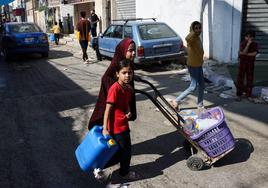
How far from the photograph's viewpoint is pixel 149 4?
16.1 metres

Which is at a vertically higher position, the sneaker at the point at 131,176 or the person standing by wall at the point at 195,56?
the person standing by wall at the point at 195,56

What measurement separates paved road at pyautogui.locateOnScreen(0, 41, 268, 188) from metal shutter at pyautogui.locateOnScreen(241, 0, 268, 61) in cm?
400

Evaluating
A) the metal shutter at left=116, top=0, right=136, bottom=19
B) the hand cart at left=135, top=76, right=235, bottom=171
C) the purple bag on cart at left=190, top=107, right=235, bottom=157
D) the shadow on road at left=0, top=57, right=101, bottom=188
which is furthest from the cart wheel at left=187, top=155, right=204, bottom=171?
the metal shutter at left=116, top=0, right=136, bottom=19

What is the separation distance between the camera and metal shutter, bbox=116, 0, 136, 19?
59.6 feet

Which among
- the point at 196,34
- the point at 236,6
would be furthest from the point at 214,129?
the point at 236,6

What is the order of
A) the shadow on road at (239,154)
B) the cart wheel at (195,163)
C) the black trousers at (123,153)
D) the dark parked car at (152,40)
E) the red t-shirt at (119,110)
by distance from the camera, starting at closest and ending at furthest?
1. the red t-shirt at (119,110)
2. the black trousers at (123,153)
3. the cart wheel at (195,163)
4. the shadow on road at (239,154)
5. the dark parked car at (152,40)

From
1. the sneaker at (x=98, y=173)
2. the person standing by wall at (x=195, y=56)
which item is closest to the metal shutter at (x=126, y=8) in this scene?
the person standing by wall at (x=195, y=56)

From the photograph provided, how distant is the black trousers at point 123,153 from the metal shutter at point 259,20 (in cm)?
912

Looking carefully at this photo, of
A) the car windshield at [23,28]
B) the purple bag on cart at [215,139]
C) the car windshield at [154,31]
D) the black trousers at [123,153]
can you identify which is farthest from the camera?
the car windshield at [23,28]

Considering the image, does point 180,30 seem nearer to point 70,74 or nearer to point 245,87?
point 70,74

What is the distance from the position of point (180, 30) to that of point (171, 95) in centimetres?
667

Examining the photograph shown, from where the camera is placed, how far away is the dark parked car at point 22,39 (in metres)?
14.3

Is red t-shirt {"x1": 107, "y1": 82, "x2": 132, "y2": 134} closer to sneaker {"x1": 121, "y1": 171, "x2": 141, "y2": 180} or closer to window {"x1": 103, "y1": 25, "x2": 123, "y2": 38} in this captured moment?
sneaker {"x1": 121, "y1": 171, "x2": 141, "y2": 180}

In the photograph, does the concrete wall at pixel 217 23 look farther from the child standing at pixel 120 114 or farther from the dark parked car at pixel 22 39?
the child standing at pixel 120 114
